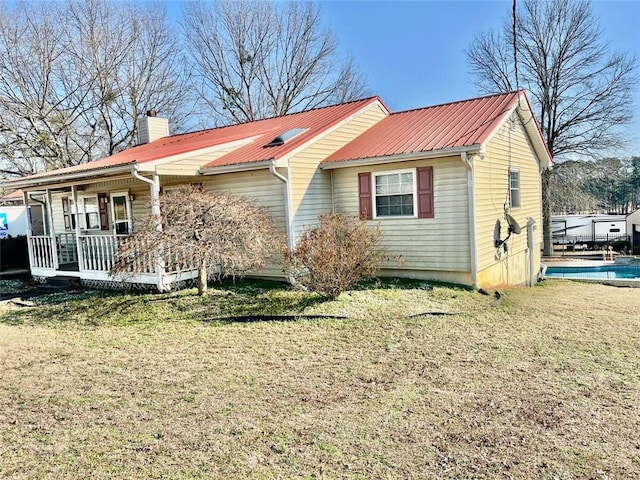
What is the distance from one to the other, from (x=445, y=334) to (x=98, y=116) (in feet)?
79.1

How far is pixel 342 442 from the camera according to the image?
406cm

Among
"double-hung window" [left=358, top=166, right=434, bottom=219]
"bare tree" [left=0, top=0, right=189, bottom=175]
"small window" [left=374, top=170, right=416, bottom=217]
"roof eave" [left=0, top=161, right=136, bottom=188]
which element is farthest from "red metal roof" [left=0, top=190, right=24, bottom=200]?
"small window" [left=374, top=170, right=416, bottom=217]

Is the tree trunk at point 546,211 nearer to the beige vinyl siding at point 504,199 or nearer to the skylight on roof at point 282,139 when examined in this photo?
the beige vinyl siding at point 504,199

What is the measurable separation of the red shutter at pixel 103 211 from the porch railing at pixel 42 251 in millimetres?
1561

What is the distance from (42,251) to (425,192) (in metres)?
11.0

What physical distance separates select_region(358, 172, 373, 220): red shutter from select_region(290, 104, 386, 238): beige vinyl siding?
2.90 feet

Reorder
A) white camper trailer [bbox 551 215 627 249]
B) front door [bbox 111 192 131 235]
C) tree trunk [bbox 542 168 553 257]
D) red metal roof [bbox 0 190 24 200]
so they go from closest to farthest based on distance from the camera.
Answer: front door [bbox 111 192 131 235] < red metal roof [bbox 0 190 24 200] < tree trunk [bbox 542 168 553 257] < white camper trailer [bbox 551 215 627 249]

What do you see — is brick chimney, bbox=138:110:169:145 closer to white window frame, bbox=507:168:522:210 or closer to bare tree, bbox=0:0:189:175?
bare tree, bbox=0:0:189:175

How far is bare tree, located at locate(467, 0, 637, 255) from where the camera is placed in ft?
81.8

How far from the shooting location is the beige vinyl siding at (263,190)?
11281 mm

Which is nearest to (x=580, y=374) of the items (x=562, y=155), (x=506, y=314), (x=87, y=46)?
(x=506, y=314)

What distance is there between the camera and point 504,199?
41.4 ft

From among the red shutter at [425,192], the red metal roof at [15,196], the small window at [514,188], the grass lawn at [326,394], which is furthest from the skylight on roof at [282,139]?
the red metal roof at [15,196]

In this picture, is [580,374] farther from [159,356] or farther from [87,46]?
[87,46]
